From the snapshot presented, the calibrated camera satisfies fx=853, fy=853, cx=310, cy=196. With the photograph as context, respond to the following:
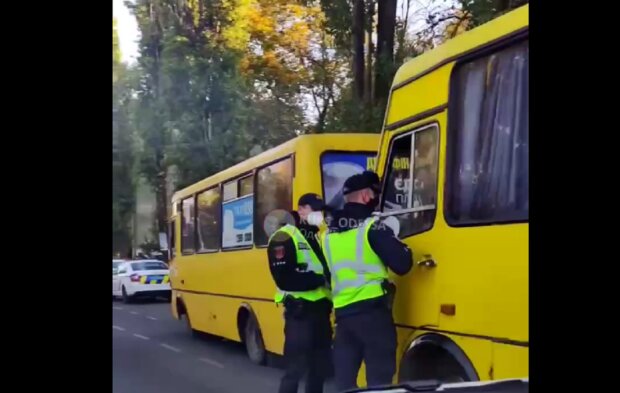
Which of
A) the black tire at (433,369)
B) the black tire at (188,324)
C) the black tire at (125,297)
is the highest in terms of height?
the black tire at (125,297)

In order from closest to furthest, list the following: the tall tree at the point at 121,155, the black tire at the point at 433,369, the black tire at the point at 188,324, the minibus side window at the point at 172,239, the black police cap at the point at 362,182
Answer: the black tire at the point at 433,369 < the tall tree at the point at 121,155 < the black police cap at the point at 362,182 < the minibus side window at the point at 172,239 < the black tire at the point at 188,324

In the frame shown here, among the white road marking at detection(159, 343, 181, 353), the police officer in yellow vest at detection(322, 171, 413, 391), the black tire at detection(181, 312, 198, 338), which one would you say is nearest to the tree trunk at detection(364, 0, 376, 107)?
the police officer in yellow vest at detection(322, 171, 413, 391)

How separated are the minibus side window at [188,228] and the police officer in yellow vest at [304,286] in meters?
0.40

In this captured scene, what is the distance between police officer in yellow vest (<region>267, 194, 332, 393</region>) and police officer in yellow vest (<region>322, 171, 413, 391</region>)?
0.07 m

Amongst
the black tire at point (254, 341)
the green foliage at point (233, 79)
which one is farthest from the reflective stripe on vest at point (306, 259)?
the green foliage at point (233, 79)

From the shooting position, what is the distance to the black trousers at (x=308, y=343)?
3.47 metres

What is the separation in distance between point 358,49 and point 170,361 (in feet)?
4.90

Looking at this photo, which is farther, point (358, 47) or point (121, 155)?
point (358, 47)

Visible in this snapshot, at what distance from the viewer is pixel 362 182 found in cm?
346

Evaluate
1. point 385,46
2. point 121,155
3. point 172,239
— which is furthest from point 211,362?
point 385,46

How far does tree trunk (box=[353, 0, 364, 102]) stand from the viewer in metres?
3.42

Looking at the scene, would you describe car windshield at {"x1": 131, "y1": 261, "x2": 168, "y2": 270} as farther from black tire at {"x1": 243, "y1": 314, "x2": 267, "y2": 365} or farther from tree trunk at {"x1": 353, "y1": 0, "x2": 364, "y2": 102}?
tree trunk at {"x1": 353, "y1": 0, "x2": 364, "y2": 102}

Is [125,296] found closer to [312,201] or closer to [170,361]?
[170,361]

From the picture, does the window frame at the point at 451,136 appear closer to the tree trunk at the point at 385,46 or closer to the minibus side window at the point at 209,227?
the tree trunk at the point at 385,46
